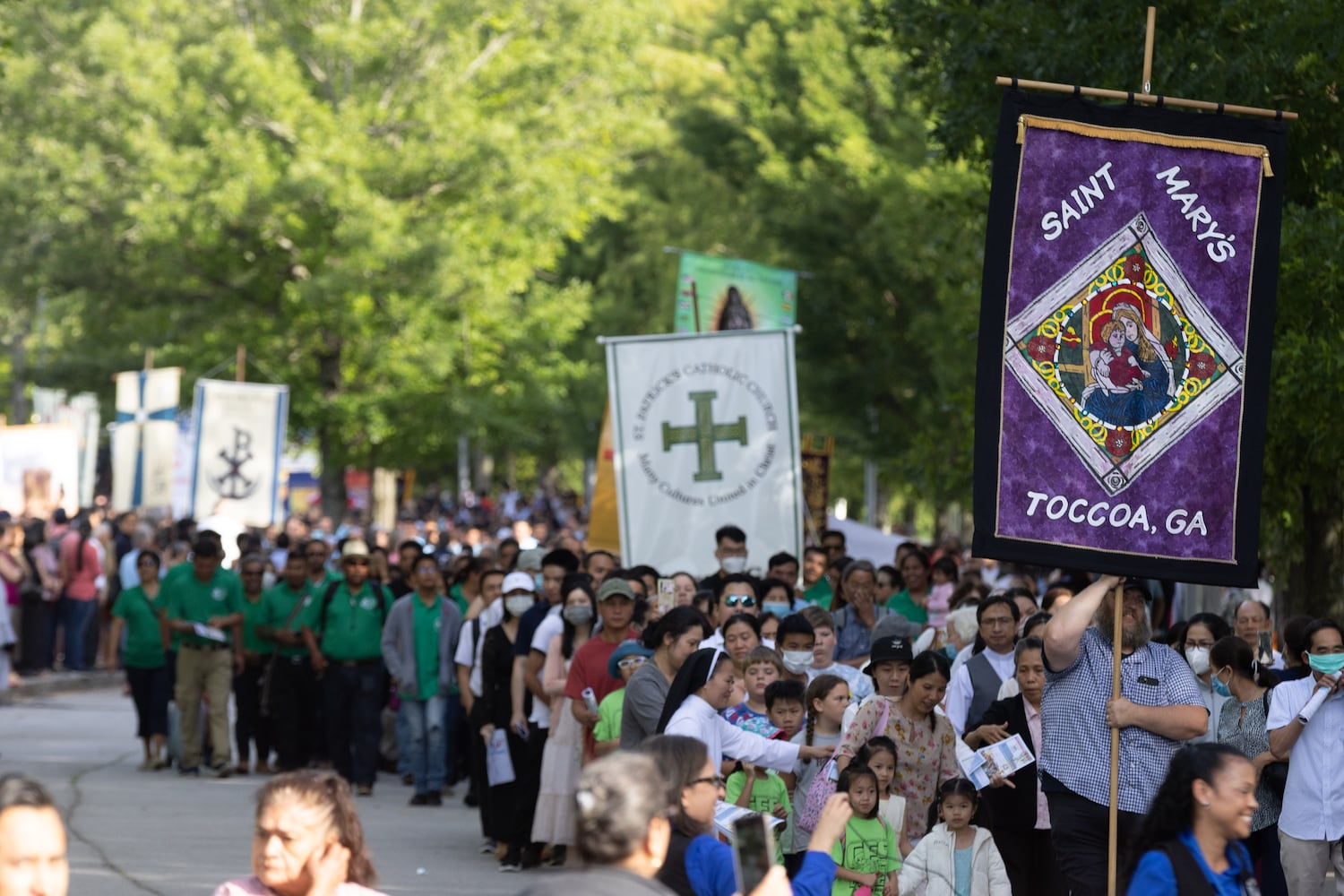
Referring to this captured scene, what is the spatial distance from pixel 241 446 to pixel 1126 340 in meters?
21.4

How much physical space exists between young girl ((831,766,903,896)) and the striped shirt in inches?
32.4

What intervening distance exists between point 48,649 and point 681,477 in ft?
38.0

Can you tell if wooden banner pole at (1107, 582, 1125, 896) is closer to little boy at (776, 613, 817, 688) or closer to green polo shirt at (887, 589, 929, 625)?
little boy at (776, 613, 817, 688)

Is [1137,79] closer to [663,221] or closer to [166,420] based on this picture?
[166,420]

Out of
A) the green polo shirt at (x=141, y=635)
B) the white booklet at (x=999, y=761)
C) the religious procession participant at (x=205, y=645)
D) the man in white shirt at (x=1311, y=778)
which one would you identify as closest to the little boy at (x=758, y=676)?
the white booklet at (x=999, y=761)

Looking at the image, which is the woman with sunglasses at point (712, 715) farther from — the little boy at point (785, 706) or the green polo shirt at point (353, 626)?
the green polo shirt at point (353, 626)

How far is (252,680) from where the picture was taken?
17.7 m

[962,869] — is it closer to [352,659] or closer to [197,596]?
[352,659]

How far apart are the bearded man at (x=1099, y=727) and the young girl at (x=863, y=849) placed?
77 cm

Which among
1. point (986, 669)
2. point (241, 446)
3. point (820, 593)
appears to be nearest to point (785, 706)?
point (986, 669)

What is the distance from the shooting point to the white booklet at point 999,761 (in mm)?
8844

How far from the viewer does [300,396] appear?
38375 mm

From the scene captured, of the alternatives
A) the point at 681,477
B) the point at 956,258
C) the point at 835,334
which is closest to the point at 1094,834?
the point at 681,477

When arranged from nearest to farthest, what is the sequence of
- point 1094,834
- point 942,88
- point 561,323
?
point 1094,834, point 942,88, point 561,323
